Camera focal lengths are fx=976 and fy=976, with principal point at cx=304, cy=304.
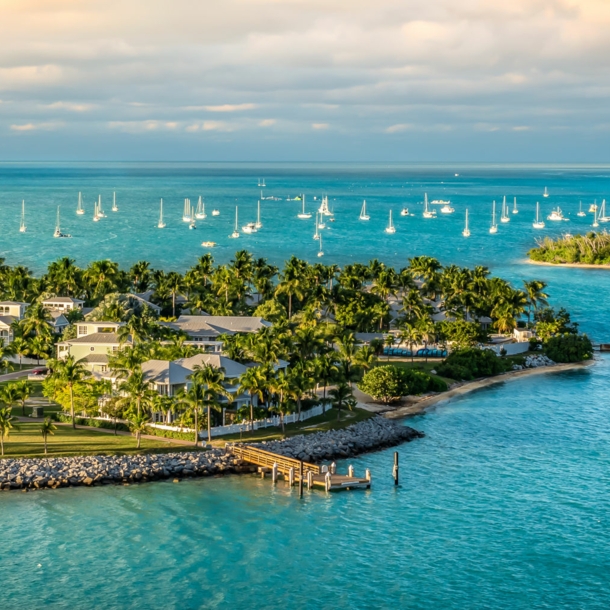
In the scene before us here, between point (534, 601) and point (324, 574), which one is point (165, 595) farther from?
point (534, 601)

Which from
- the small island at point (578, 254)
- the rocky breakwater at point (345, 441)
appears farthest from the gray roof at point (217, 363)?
the small island at point (578, 254)

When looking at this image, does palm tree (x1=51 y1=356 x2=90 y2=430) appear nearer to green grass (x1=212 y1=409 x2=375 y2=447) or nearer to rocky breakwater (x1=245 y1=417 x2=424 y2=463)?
green grass (x1=212 y1=409 x2=375 y2=447)

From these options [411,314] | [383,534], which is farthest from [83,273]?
[383,534]

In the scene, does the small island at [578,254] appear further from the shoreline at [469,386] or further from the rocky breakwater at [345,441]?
the rocky breakwater at [345,441]

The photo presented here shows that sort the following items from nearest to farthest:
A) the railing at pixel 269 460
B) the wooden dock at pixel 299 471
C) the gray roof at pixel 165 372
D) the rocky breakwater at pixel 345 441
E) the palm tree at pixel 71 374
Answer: the wooden dock at pixel 299 471, the railing at pixel 269 460, the rocky breakwater at pixel 345 441, the palm tree at pixel 71 374, the gray roof at pixel 165 372

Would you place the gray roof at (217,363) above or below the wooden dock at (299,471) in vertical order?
above
